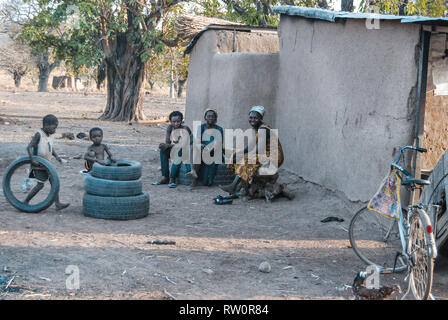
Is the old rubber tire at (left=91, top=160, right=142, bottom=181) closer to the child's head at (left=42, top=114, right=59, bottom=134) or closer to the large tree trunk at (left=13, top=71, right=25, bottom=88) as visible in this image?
the child's head at (left=42, top=114, right=59, bottom=134)

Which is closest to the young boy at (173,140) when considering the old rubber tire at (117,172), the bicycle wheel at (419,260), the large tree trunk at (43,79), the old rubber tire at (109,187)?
the old rubber tire at (117,172)

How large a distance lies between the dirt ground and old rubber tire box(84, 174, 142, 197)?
352mm

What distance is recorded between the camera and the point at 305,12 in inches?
334

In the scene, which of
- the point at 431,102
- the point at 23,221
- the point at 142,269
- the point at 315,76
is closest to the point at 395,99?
the point at 431,102

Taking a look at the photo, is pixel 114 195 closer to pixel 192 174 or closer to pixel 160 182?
pixel 192 174

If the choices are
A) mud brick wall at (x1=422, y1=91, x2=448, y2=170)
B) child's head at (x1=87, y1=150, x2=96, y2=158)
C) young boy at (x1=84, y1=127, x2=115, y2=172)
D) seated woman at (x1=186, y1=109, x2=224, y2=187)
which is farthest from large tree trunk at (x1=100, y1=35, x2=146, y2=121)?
mud brick wall at (x1=422, y1=91, x2=448, y2=170)

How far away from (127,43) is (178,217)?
1502cm

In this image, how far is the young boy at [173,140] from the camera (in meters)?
8.98

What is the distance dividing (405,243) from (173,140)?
529 centimetres

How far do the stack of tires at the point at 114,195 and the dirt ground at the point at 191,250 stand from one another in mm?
126

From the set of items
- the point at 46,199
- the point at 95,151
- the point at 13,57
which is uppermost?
the point at 13,57

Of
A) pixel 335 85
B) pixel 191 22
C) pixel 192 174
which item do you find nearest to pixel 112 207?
pixel 192 174

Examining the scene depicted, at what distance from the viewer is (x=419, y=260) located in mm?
4176

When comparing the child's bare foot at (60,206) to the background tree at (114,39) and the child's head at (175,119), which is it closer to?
the child's head at (175,119)
